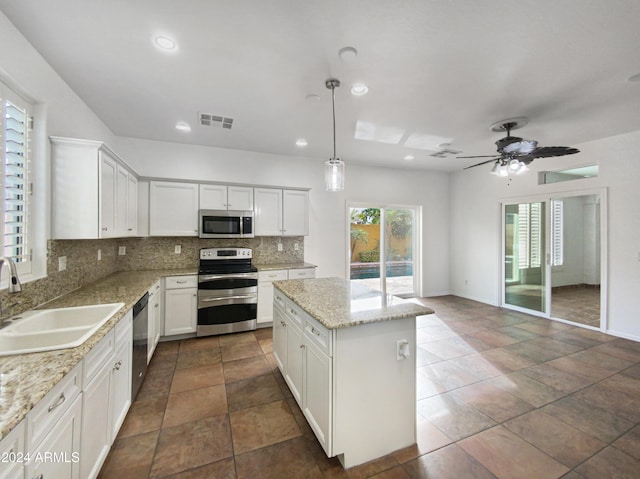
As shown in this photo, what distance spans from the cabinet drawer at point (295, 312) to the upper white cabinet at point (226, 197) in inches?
89.3

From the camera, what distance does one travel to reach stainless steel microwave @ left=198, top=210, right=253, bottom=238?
4043 millimetres

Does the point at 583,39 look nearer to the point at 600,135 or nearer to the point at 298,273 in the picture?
the point at 600,135

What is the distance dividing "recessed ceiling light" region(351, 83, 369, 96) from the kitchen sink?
272cm

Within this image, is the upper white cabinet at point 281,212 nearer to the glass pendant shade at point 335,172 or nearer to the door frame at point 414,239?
the door frame at point 414,239

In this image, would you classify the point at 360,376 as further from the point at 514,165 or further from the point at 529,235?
the point at 529,235

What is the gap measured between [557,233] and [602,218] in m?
0.69

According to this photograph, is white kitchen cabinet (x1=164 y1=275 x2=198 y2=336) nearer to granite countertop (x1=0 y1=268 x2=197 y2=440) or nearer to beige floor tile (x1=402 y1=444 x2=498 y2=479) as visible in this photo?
granite countertop (x1=0 y1=268 x2=197 y2=440)

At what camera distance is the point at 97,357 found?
157 centimetres

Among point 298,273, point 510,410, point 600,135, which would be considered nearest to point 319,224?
point 298,273

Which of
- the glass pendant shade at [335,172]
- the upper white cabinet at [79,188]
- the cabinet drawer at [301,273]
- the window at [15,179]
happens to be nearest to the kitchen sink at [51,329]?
the window at [15,179]

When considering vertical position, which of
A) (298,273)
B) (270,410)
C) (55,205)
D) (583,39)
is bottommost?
(270,410)

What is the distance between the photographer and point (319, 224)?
5176mm

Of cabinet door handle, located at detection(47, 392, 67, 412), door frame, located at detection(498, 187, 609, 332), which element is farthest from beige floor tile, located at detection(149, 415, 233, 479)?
door frame, located at detection(498, 187, 609, 332)

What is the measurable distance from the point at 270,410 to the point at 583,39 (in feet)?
12.1
